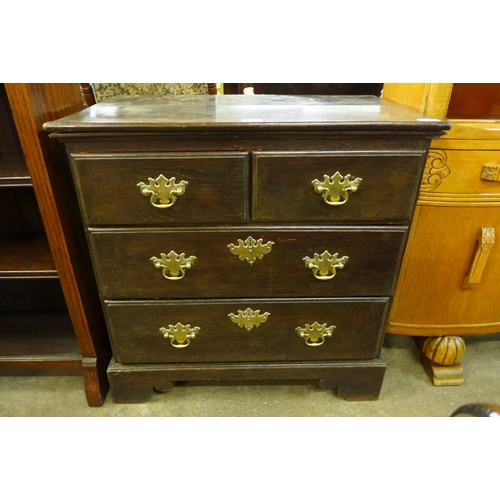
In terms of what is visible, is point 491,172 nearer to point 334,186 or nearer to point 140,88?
point 334,186

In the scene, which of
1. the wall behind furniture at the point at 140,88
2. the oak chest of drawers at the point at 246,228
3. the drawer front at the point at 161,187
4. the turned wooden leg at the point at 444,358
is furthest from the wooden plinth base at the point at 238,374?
the wall behind furniture at the point at 140,88

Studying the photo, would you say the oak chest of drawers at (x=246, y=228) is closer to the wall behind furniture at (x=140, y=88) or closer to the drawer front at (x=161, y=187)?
the drawer front at (x=161, y=187)

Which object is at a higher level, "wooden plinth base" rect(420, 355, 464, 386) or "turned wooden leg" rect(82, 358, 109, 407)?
"turned wooden leg" rect(82, 358, 109, 407)

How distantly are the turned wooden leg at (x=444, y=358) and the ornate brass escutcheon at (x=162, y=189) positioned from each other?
Answer: 1.02m

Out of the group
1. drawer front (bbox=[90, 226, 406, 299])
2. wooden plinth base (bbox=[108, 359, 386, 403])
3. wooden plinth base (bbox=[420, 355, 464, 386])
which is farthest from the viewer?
wooden plinth base (bbox=[420, 355, 464, 386])

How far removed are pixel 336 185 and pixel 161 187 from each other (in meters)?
0.43

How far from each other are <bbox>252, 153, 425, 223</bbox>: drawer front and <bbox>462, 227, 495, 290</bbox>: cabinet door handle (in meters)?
0.31

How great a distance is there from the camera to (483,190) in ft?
3.53

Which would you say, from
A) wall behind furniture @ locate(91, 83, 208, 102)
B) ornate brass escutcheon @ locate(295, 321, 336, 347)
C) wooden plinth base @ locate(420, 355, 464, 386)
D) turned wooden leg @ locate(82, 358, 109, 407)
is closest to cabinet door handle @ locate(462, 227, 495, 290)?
wooden plinth base @ locate(420, 355, 464, 386)

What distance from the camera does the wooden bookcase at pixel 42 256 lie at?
95cm

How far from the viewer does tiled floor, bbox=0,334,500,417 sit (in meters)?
1.26

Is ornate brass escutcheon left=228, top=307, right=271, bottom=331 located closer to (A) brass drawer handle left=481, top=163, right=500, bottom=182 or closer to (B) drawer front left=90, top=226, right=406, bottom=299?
(B) drawer front left=90, top=226, right=406, bottom=299

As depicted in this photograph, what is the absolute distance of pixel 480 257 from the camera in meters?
1.15

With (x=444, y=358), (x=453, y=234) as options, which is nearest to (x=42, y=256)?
(x=453, y=234)
